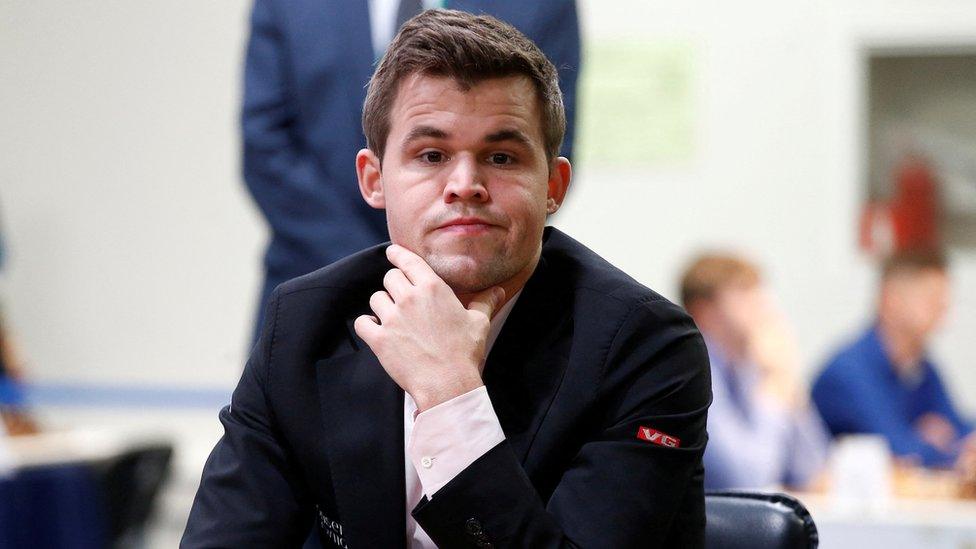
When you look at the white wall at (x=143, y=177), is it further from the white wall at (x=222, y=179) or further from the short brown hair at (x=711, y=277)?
the short brown hair at (x=711, y=277)

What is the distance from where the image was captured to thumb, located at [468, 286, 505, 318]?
4.69 ft

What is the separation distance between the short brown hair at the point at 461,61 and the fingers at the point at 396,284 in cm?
15

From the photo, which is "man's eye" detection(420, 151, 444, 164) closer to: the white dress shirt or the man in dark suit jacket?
the man in dark suit jacket

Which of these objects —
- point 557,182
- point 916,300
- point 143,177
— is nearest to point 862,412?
point 916,300

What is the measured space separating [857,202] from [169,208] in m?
2.99

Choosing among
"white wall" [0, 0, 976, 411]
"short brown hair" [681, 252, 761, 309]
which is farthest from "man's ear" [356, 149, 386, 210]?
"white wall" [0, 0, 976, 411]

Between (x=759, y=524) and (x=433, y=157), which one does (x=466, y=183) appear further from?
(x=759, y=524)

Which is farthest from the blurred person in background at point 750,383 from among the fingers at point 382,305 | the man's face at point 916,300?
the fingers at point 382,305

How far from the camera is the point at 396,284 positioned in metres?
1.41

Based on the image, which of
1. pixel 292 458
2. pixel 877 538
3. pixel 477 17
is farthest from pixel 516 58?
pixel 877 538

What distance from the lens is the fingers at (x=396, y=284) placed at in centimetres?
141

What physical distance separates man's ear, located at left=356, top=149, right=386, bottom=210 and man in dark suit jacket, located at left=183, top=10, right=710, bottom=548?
6 cm

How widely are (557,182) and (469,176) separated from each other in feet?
0.59

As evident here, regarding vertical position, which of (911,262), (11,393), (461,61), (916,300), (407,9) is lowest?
(11,393)
